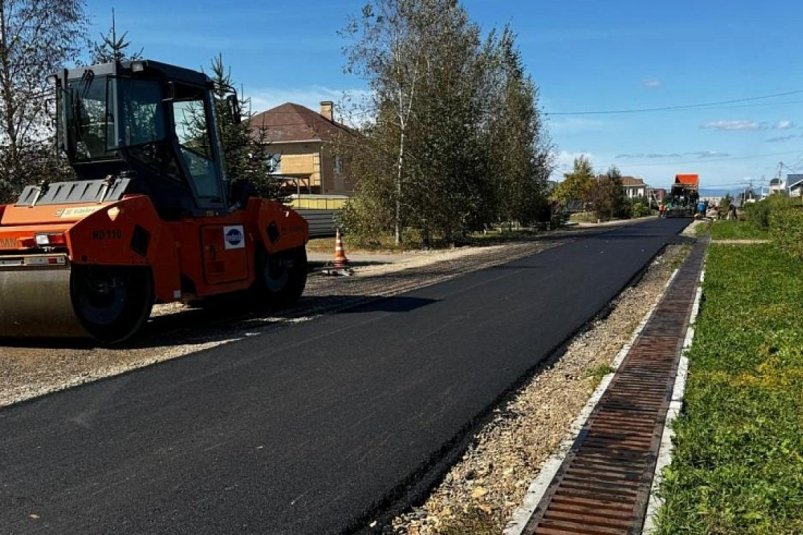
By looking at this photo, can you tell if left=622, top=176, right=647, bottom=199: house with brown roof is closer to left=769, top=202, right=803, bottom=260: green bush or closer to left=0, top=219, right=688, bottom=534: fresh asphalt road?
left=769, top=202, right=803, bottom=260: green bush

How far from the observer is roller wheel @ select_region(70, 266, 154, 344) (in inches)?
320

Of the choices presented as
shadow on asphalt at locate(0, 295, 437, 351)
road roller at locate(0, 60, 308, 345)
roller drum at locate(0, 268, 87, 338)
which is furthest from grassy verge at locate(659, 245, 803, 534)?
roller drum at locate(0, 268, 87, 338)

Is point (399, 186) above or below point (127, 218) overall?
above

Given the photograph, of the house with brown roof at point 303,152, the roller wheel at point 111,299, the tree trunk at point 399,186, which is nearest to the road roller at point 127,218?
the roller wheel at point 111,299

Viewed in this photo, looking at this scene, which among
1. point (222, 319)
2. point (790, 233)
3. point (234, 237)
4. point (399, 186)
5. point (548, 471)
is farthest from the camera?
point (399, 186)

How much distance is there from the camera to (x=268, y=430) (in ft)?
17.1

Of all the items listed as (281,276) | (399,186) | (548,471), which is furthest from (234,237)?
(399,186)

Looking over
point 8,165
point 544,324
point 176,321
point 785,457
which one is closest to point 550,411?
point 785,457

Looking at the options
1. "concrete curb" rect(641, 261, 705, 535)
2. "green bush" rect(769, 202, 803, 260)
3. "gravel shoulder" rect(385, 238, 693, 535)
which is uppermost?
"green bush" rect(769, 202, 803, 260)

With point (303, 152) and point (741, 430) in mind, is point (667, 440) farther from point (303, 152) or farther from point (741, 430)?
point (303, 152)

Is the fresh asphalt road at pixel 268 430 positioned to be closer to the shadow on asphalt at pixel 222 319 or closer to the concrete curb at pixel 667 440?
the shadow on asphalt at pixel 222 319

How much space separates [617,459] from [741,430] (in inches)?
35.0

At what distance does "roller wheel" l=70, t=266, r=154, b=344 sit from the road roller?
1 cm

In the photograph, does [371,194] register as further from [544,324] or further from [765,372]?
[765,372]
